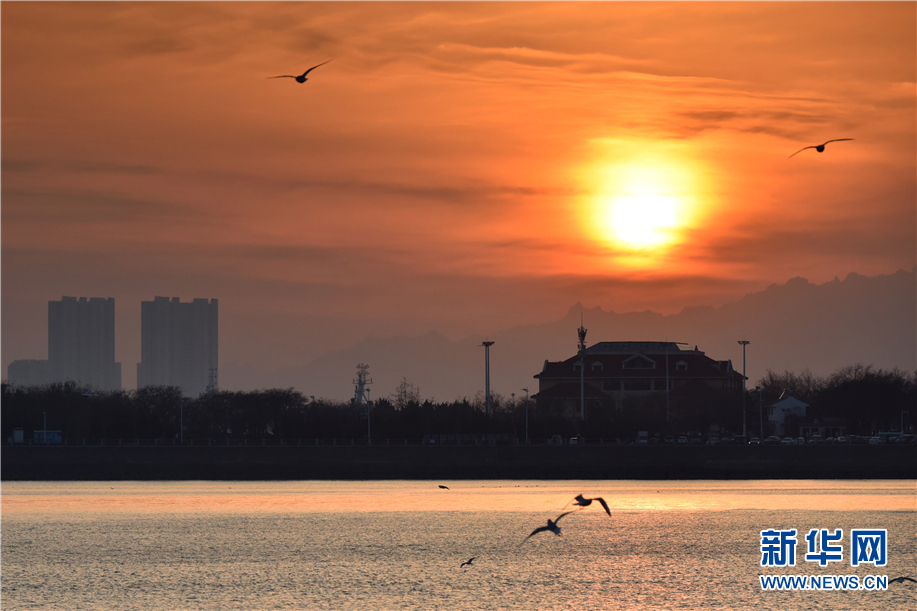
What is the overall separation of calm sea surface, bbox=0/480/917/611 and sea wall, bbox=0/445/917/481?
1864 cm

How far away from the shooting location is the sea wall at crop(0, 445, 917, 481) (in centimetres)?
10281

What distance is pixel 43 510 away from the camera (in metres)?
69.3

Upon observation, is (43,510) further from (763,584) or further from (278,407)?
(278,407)

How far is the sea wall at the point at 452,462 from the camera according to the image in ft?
337

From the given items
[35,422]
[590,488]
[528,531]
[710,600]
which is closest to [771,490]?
[590,488]

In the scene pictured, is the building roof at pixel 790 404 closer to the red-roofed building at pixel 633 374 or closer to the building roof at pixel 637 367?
the red-roofed building at pixel 633 374

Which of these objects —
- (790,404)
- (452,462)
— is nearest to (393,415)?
(452,462)

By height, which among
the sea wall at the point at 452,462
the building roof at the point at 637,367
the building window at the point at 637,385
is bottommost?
the sea wall at the point at 452,462

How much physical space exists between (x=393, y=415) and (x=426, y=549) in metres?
87.9

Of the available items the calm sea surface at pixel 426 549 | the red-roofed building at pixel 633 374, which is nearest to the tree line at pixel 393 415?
the red-roofed building at pixel 633 374

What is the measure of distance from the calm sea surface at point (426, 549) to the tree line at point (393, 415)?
4683 centimetres

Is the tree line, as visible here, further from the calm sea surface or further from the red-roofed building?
the calm sea surface

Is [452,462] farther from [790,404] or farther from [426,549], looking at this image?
[790,404]

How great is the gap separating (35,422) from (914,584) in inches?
4726
